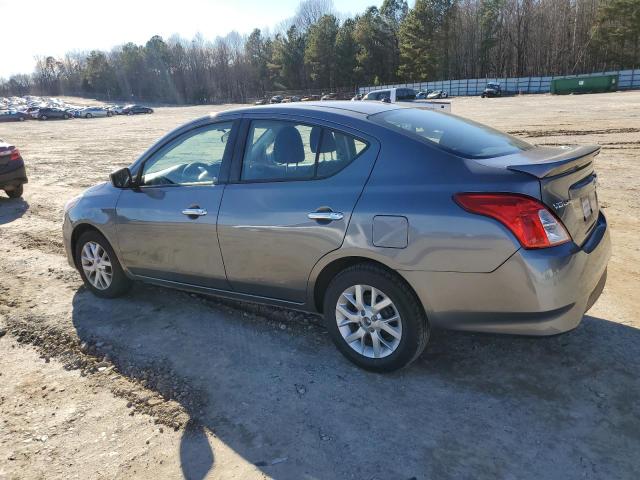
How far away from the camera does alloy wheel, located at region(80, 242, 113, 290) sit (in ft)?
15.6

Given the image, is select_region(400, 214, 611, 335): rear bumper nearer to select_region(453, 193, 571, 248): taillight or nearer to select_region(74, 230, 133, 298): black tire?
select_region(453, 193, 571, 248): taillight

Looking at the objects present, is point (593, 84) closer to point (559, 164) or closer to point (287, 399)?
point (559, 164)

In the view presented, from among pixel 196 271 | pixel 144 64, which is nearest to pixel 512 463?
pixel 196 271

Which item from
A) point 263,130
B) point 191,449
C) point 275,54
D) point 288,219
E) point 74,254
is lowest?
point 191,449

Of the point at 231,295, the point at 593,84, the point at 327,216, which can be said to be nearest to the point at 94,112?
the point at 593,84

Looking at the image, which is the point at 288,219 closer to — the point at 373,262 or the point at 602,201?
the point at 373,262

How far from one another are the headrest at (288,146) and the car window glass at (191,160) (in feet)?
1.55

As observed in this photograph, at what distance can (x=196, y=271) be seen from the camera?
4062 millimetres

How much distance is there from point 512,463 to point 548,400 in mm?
637

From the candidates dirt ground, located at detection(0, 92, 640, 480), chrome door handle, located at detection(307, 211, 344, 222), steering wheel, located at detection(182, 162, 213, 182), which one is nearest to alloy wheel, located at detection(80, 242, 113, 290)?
dirt ground, located at detection(0, 92, 640, 480)

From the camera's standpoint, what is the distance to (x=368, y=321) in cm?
329

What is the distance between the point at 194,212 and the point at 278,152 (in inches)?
32.1

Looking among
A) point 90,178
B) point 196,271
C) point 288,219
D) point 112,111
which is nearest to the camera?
point 288,219

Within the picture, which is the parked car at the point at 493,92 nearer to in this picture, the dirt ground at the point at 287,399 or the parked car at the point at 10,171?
the parked car at the point at 10,171
